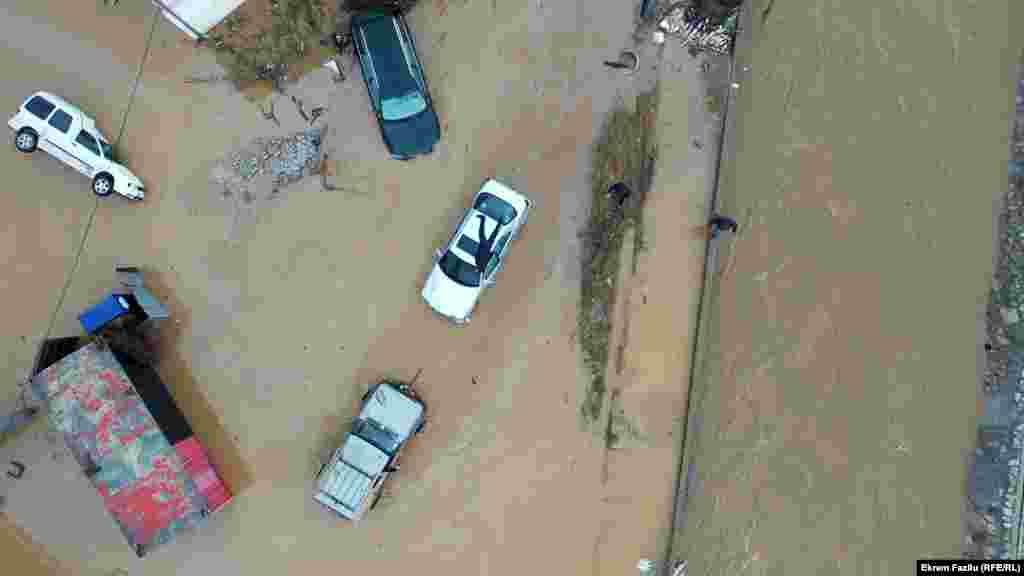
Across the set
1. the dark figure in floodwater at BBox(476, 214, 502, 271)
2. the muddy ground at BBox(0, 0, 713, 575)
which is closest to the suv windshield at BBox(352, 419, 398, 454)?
the muddy ground at BBox(0, 0, 713, 575)

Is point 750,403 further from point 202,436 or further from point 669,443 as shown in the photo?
point 202,436

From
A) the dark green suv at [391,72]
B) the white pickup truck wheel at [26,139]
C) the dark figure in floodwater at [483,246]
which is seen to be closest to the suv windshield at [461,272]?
the dark figure in floodwater at [483,246]

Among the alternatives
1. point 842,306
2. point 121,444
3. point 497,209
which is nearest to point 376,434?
point 121,444

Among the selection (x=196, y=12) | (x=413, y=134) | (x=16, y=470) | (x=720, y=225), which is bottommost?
(x=16, y=470)

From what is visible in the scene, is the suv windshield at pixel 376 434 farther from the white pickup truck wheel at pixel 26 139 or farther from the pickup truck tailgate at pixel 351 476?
the white pickup truck wheel at pixel 26 139

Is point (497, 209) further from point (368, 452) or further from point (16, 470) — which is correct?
point (16, 470)

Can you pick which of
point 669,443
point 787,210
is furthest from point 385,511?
point 787,210
